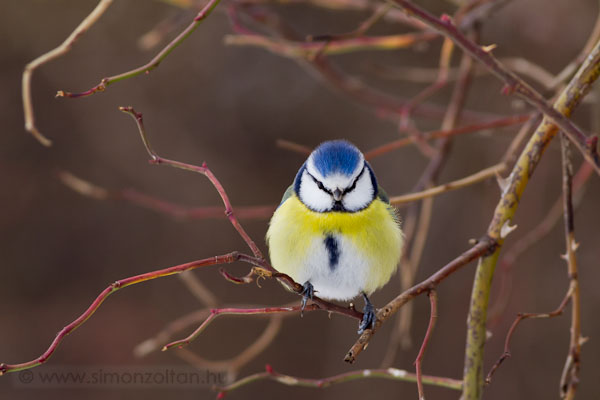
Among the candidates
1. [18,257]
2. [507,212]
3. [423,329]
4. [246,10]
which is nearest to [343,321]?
[423,329]

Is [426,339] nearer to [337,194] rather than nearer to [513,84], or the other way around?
[513,84]

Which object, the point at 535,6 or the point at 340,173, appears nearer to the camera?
the point at 340,173

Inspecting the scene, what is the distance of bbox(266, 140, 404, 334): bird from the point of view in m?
1.66

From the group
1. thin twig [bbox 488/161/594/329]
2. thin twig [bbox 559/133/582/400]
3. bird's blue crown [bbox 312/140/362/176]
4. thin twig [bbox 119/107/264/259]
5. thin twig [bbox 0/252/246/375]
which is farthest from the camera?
thin twig [bbox 488/161/594/329]

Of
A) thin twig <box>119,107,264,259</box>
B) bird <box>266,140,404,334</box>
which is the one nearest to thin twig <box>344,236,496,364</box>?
thin twig <box>119,107,264,259</box>

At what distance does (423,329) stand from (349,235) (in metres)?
2.15

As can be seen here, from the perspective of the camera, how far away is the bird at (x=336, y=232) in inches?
65.4

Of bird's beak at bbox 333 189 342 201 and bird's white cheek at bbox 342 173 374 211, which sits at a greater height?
bird's white cheek at bbox 342 173 374 211

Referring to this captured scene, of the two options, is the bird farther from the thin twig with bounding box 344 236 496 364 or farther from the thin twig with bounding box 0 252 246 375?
the thin twig with bounding box 0 252 246 375

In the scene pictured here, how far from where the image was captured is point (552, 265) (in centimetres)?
348

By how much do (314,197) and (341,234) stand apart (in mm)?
123

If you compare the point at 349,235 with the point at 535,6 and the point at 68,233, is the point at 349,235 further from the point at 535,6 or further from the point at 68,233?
the point at 68,233

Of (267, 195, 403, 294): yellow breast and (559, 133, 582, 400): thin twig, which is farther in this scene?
(267, 195, 403, 294): yellow breast

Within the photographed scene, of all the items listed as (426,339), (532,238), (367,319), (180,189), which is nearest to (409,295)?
(426,339)
